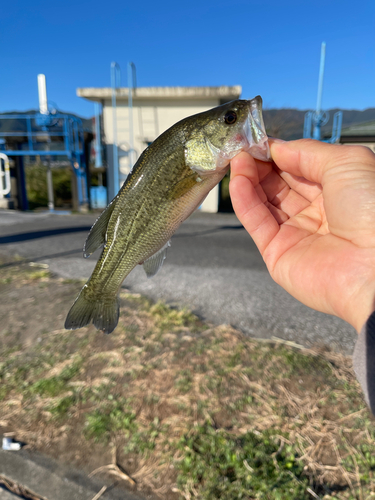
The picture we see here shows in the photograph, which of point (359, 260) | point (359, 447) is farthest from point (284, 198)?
point (359, 447)

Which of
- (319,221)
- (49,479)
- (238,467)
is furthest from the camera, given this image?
(49,479)

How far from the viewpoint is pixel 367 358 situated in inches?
52.8

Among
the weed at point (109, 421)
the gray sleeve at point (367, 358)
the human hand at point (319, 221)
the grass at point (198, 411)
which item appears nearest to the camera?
the gray sleeve at point (367, 358)

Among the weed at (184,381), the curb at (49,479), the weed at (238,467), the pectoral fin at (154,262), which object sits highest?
the pectoral fin at (154,262)

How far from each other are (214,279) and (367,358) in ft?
16.8

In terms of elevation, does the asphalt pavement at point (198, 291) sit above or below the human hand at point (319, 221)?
below

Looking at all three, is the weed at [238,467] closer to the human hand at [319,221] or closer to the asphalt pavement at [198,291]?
the asphalt pavement at [198,291]

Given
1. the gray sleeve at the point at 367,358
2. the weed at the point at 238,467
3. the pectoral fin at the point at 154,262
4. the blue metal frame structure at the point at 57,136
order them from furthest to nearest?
1. the blue metal frame structure at the point at 57,136
2. the weed at the point at 238,467
3. the pectoral fin at the point at 154,262
4. the gray sleeve at the point at 367,358

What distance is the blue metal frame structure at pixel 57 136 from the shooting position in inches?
518

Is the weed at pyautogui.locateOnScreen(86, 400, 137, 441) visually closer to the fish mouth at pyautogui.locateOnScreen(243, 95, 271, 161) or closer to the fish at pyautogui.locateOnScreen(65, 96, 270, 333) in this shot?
the fish at pyautogui.locateOnScreen(65, 96, 270, 333)

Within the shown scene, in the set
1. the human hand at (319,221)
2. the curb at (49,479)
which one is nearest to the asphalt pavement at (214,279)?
the curb at (49,479)

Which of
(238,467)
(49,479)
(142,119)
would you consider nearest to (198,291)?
(238,467)

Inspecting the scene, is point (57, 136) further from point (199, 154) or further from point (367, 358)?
point (367, 358)

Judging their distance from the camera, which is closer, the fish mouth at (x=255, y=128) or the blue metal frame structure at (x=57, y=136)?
the fish mouth at (x=255, y=128)
